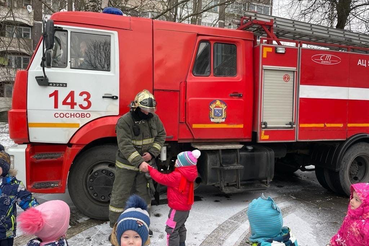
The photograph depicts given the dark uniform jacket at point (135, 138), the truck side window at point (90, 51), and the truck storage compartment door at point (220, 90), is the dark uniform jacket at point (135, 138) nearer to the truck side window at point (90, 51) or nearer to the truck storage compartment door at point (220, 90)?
the truck storage compartment door at point (220, 90)

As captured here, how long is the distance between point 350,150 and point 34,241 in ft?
17.8

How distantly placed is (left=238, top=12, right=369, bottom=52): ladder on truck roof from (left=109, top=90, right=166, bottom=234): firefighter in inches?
94.0

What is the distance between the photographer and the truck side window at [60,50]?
3885mm

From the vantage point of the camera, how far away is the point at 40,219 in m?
1.79

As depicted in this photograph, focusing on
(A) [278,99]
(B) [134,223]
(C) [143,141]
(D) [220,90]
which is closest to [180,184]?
(C) [143,141]

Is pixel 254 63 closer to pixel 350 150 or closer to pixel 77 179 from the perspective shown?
pixel 350 150

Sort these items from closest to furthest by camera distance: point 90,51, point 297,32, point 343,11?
point 90,51
point 297,32
point 343,11

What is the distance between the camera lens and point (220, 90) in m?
4.53

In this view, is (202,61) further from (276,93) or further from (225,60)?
(276,93)

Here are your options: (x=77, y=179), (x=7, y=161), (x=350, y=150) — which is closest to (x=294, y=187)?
(x=350, y=150)

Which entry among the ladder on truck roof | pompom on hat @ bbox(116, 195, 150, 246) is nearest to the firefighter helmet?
pompom on hat @ bbox(116, 195, 150, 246)

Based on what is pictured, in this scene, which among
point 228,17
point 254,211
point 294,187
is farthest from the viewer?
point 228,17

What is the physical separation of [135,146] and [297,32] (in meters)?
3.43

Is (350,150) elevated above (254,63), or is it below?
below
